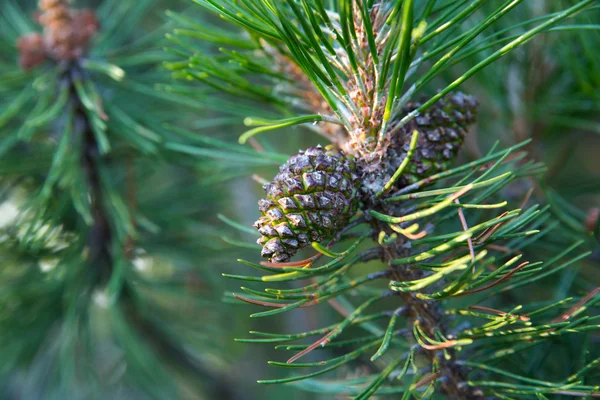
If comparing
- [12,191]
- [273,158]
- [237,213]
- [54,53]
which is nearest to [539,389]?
[273,158]

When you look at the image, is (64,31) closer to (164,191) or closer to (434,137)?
(164,191)

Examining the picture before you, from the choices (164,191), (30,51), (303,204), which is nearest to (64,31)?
(30,51)

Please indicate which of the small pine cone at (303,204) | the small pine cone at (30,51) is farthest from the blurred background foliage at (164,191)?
the small pine cone at (303,204)

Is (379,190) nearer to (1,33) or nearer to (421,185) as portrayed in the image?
(421,185)

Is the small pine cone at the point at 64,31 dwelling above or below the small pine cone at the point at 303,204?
above

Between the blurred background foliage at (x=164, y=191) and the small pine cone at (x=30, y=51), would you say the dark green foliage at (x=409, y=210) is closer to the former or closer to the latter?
the blurred background foliage at (x=164, y=191)

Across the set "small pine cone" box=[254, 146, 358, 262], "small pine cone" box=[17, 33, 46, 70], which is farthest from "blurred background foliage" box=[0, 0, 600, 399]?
"small pine cone" box=[254, 146, 358, 262]
